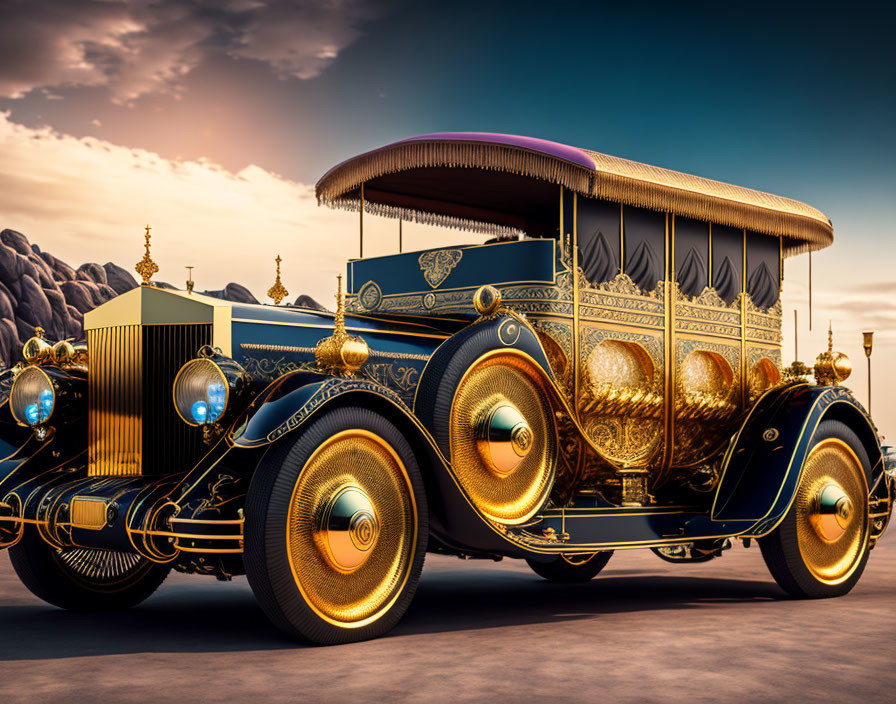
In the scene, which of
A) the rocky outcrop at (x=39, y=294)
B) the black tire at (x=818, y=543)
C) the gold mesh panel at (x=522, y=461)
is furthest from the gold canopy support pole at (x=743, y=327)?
the rocky outcrop at (x=39, y=294)

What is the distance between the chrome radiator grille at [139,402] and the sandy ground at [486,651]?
1.03 m

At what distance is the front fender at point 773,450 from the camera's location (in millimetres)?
8758

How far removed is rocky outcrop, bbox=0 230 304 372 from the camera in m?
35.1

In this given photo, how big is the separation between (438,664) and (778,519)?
156 inches

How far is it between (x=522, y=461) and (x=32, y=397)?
3.32 m

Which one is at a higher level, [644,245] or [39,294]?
[39,294]

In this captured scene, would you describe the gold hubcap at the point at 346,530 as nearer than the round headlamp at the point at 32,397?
Yes

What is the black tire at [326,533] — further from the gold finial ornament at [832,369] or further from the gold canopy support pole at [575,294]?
the gold finial ornament at [832,369]

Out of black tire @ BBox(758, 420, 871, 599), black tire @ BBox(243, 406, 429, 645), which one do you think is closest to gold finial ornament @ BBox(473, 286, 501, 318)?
black tire @ BBox(243, 406, 429, 645)

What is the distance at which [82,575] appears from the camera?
781 cm

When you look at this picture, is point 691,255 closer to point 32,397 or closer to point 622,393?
point 622,393

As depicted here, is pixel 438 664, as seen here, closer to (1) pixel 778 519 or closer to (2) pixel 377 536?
(2) pixel 377 536

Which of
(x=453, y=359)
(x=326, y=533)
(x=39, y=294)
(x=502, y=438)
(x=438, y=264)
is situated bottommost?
(x=326, y=533)

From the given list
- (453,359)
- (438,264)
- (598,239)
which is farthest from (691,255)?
(453,359)
